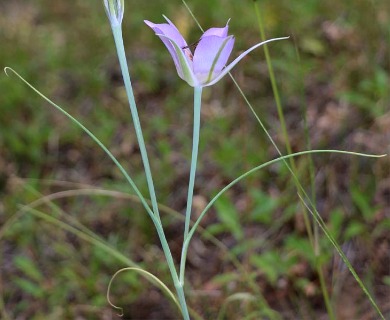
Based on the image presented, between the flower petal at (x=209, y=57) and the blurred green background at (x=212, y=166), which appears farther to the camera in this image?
the blurred green background at (x=212, y=166)

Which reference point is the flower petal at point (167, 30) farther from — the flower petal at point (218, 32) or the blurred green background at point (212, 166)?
the blurred green background at point (212, 166)

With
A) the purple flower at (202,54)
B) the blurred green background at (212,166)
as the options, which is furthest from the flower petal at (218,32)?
the blurred green background at (212,166)

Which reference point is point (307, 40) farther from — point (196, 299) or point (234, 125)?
point (196, 299)

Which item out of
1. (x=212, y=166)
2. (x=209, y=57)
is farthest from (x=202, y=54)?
(x=212, y=166)

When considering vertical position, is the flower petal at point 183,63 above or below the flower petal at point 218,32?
below

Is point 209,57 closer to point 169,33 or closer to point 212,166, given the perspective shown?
point 169,33

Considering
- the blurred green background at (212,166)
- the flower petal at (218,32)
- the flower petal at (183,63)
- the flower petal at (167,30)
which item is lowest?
the blurred green background at (212,166)
